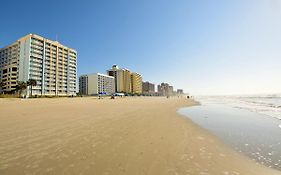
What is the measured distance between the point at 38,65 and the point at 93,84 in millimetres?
75985

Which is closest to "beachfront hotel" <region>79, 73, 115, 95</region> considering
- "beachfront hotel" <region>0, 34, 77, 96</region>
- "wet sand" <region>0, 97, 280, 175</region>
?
"beachfront hotel" <region>0, 34, 77, 96</region>

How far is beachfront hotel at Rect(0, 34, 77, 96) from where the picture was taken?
308 feet

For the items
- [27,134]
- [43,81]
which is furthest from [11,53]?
[27,134]

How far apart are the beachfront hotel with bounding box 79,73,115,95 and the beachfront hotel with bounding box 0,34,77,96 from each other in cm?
5191

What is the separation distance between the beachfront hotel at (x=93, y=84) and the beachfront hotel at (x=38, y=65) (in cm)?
5191

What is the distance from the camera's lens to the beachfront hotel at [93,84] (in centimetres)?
17012

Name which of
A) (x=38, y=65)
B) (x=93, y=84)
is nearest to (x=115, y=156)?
(x=38, y=65)

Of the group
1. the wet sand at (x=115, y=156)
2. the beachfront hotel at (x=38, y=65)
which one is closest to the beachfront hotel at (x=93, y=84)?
the beachfront hotel at (x=38, y=65)

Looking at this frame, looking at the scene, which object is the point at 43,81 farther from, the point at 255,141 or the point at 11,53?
the point at 255,141

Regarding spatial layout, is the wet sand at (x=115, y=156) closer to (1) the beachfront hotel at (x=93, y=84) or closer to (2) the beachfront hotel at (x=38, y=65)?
(2) the beachfront hotel at (x=38, y=65)

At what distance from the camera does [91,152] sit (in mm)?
5336

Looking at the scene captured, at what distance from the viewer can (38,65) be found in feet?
320

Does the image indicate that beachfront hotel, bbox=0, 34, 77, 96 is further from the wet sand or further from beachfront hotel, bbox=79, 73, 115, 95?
the wet sand

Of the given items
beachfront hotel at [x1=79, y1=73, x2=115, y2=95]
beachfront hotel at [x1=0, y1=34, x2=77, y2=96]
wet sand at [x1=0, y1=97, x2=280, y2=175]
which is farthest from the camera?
beachfront hotel at [x1=79, y1=73, x2=115, y2=95]
